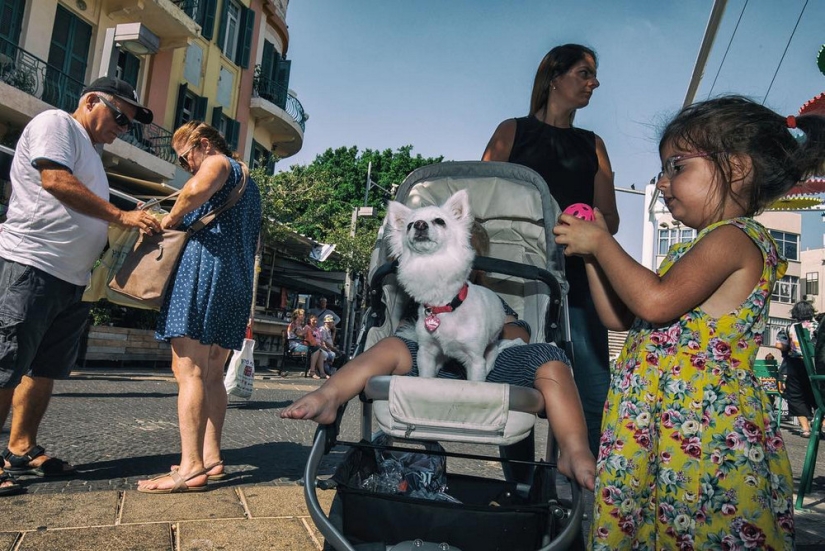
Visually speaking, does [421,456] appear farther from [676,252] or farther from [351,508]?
[676,252]

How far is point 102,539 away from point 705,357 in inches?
81.2

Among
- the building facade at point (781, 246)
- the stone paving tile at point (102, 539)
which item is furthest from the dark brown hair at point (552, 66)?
the building facade at point (781, 246)

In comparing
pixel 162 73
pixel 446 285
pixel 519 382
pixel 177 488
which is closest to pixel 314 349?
pixel 162 73

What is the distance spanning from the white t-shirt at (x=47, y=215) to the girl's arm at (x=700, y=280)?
8.23 ft

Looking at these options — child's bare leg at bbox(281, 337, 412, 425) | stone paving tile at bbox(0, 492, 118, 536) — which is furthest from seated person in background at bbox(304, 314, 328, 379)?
child's bare leg at bbox(281, 337, 412, 425)

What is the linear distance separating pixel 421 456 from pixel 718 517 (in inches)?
45.2

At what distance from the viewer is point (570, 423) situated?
182cm

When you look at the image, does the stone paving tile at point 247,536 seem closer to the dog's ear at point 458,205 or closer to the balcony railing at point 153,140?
the dog's ear at point 458,205

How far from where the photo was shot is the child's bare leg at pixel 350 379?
1831mm

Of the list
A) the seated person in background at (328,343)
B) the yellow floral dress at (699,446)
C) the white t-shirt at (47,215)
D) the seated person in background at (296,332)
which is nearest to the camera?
the yellow floral dress at (699,446)

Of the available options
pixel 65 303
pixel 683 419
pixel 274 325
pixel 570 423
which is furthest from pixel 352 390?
pixel 274 325

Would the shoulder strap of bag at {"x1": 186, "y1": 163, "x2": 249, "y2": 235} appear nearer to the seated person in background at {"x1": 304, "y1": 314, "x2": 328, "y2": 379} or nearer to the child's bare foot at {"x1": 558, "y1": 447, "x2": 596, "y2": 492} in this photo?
the child's bare foot at {"x1": 558, "y1": 447, "x2": 596, "y2": 492}

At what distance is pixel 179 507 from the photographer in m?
2.56

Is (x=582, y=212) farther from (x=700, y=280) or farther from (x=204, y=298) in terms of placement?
(x=204, y=298)
